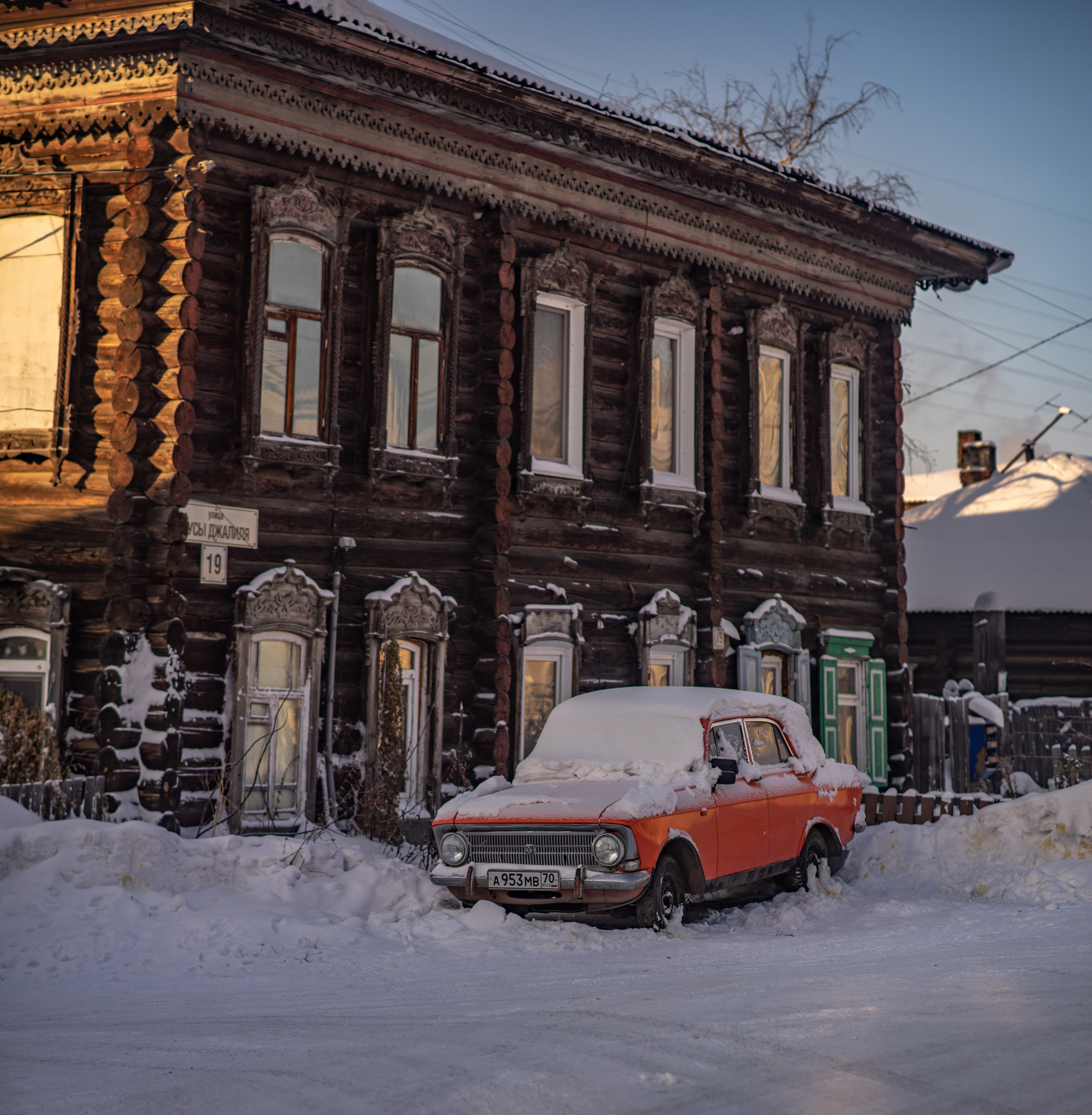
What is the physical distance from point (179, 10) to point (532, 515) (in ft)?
22.9

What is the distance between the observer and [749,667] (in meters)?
18.8

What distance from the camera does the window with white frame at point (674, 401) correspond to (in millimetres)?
18281

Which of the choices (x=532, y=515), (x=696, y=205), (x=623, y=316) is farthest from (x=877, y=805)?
(x=696, y=205)

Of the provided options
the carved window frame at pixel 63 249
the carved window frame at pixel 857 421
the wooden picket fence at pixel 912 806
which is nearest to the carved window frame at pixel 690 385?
the carved window frame at pixel 857 421

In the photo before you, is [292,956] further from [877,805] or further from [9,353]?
[877,805]

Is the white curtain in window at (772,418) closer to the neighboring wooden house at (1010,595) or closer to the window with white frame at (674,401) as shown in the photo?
the window with white frame at (674,401)

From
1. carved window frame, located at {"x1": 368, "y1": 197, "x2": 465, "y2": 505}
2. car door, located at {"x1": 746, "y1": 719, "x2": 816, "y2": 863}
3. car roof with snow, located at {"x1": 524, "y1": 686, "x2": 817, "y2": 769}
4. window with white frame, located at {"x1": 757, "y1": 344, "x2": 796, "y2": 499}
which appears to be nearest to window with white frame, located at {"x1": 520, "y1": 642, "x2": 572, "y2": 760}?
carved window frame, located at {"x1": 368, "y1": 197, "x2": 465, "y2": 505}

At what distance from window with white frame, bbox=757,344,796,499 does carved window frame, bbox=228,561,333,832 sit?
787 centimetres

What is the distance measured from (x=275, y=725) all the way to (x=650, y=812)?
567cm

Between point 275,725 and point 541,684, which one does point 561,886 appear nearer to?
point 275,725

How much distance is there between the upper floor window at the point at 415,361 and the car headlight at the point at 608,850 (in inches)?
278

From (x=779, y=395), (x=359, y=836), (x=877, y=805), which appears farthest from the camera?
(x=779, y=395)

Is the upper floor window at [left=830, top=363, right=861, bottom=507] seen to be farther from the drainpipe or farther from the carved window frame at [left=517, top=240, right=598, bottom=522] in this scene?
the drainpipe

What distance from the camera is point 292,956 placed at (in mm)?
8797
